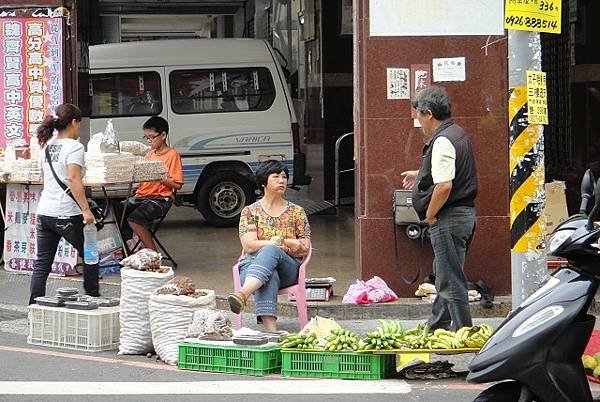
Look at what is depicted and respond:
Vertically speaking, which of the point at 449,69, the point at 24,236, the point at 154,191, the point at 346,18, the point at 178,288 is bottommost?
the point at 178,288

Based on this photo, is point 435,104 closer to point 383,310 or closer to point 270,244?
point 270,244

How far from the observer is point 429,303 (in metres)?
9.57

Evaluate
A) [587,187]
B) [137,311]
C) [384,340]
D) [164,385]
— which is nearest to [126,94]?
[137,311]

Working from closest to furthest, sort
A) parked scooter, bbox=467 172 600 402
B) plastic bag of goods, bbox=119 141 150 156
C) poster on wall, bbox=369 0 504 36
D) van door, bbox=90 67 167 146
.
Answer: parked scooter, bbox=467 172 600 402, poster on wall, bbox=369 0 504 36, plastic bag of goods, bbox=119 141 150 156, van door, bbox=90 67 167 146

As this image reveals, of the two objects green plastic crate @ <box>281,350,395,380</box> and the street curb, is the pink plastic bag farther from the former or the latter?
green plastic crate @ <box>281,350,395,380</box>

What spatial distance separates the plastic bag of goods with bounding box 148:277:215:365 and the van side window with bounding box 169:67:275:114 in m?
7.50

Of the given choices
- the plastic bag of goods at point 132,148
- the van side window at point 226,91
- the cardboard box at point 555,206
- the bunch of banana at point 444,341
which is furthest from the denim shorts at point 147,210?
the bunch of banana at point 444,341

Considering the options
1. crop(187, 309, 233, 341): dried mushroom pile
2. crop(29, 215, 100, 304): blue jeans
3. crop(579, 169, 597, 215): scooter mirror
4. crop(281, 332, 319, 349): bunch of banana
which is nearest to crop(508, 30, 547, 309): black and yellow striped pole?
crop(281, 332, 319, 349): bunch of banana

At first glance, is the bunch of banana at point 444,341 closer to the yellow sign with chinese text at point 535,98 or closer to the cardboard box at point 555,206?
the yellow sign with chinese text at point 535,98

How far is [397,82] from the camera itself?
379 inches

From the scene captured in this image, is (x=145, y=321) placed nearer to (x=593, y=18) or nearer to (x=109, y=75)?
(x=109, y=75)

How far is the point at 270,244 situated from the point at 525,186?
2.02m

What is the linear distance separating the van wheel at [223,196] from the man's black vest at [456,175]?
7566 mm

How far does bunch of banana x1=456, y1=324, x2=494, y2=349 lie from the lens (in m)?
7.30
